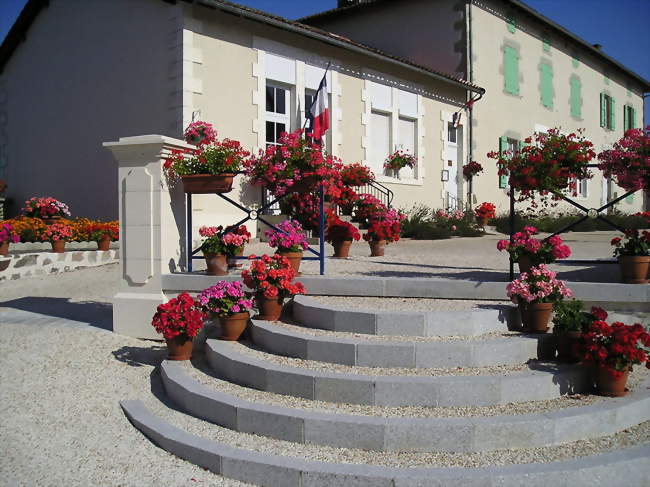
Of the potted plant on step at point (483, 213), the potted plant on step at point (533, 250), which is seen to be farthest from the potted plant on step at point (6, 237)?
the potted plant on step at point (483, 213)

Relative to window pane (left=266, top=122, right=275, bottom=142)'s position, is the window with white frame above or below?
above

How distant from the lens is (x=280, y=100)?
37.5ft

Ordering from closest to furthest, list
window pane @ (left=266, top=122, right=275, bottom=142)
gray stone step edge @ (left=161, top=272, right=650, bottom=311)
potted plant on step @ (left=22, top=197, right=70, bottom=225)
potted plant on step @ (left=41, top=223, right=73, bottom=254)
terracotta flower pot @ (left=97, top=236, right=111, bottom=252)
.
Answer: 1. gray stone step edge @ (left=161, top=272, right=650, bottom=311)
2. potted plant on step @ (left=41, top=223, right=73, bottom=254)
3. terracotta flower pot @ (left=97, top=236, right=111, bottom=252)
4. potted plant on step @ (left=22, top=197, right=70, bottom=225)
5. window pane @ (left=266, top=122, right=275, bottom=142)

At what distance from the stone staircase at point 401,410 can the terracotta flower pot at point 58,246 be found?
6.26 m

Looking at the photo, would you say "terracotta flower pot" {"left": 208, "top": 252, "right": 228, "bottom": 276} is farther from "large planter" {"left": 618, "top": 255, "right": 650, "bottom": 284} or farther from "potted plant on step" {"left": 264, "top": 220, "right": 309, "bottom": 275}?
"large planter" {"left": 618, "top": 255, "right": 650, "bottom": 284}

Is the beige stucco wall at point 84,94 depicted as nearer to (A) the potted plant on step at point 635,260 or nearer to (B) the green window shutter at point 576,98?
(A) the potted plant on step at point 635,260

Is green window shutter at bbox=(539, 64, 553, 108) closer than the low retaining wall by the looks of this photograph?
No

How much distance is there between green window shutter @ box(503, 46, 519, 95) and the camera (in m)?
16.8

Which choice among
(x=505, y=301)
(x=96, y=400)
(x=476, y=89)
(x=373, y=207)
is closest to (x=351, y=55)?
(x=476, y=89)

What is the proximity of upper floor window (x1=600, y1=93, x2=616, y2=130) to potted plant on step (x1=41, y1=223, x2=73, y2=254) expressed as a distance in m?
19.8

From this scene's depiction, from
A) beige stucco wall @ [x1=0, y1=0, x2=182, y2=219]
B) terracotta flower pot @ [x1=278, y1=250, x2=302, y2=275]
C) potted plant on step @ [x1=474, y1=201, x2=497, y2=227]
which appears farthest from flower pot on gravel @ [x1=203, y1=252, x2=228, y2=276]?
potted plant on step @ [x1=474, y1=201, x2=497, y2=227]

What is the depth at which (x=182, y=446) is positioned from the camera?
11.2 ft

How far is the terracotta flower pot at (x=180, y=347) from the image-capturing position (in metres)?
4.68

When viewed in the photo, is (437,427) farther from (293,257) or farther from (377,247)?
(377,247)
